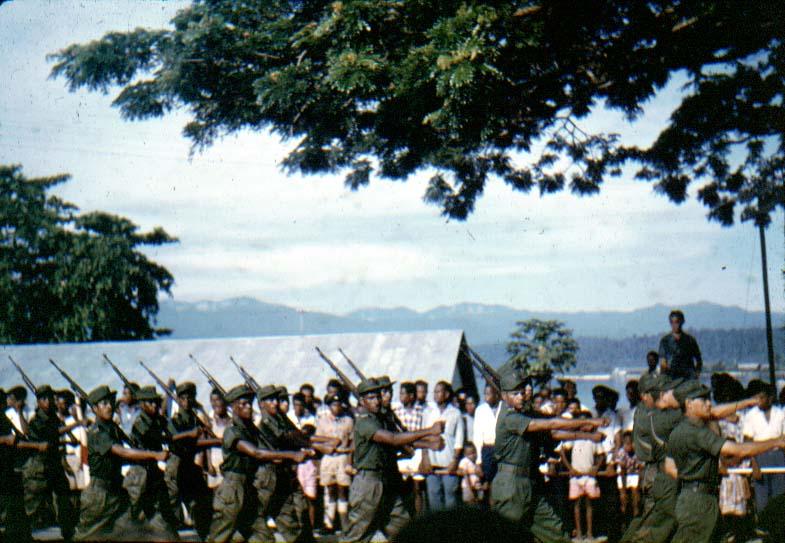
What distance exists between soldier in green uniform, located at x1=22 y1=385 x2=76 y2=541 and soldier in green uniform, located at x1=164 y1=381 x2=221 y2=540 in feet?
4.20

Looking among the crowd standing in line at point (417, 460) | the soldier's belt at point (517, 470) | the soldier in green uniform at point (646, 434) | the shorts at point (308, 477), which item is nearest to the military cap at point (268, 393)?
the crowd standing in line at point (417, 460)

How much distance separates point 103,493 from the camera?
8.15m

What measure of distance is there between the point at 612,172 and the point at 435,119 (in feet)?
11.5

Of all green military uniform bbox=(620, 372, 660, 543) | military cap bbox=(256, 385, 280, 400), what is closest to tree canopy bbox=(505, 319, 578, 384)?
military cap bbox=(256, 385, 280, 400)

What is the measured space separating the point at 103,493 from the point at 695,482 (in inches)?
211

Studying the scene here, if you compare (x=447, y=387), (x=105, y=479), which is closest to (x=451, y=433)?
(x=447, y=387)

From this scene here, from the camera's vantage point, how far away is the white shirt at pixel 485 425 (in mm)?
10164

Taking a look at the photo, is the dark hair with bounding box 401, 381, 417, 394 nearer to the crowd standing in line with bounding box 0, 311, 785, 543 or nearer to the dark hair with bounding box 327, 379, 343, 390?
the crowd standing in line with bounding box 0, 311, 785, 543

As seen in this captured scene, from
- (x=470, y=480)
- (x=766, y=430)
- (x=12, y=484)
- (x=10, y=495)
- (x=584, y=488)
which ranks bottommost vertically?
(x=584, y=488)

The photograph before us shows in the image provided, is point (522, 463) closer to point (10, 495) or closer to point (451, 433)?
point (451, 433)

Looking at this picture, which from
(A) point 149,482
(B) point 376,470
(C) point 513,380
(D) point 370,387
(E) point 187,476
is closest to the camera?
(C) point 513,380

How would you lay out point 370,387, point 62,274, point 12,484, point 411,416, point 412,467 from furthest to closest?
point 62,274 < point 412,467 < point 411,416 < point 12,484 < point 370,387

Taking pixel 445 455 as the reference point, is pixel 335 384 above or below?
above

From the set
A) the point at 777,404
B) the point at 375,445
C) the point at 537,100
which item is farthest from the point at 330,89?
the point at 777,404
